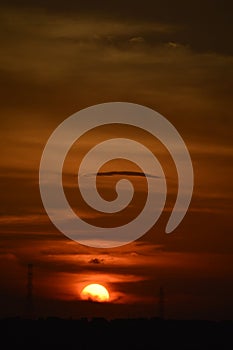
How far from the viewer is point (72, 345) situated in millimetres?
79688

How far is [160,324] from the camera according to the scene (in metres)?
94.3

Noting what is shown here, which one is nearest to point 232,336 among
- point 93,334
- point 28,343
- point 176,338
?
point 176,338

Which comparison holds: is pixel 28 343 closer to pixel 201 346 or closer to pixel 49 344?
pixel 49 344

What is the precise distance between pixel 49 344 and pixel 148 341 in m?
7.16

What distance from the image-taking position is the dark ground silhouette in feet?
264

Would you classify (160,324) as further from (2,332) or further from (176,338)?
(2,332)

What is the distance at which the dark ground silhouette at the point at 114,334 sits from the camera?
80.5 meters

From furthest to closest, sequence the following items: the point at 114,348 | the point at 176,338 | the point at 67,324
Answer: the point at 67,324, the point at 176,338, the point at 114,348

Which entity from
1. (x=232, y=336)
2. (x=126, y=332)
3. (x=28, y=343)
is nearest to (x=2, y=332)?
(x=28, y=343)

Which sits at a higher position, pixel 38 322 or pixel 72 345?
pixel 38 322

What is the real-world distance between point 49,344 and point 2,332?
515 centimetres

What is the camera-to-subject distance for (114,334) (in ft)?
284

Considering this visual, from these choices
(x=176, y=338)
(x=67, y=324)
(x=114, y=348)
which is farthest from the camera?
(x=67, y=324)

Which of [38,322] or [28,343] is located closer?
[28,343]
